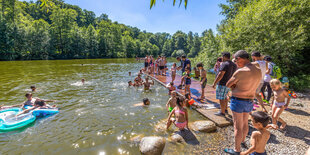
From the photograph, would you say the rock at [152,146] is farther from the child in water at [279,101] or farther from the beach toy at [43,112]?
the beach toy at [43,112]

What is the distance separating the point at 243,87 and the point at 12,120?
783 centimetres

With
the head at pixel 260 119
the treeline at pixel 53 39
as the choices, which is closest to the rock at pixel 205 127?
the head at pixel 260 119

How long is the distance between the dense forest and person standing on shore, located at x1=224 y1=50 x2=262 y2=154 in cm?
336

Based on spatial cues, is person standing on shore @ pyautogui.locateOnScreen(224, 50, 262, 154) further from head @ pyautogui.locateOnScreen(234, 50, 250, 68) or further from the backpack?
the backpack

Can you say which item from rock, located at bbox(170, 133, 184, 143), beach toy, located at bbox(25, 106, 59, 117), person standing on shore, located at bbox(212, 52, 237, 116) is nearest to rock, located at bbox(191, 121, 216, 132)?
rock, located at bbox(170, 133, 184, 143)

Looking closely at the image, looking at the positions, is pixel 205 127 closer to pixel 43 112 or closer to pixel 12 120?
pixel 43 112

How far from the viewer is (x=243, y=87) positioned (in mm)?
2922

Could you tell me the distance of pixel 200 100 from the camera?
679 cm

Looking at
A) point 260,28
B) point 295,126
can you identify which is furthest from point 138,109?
point 260,28

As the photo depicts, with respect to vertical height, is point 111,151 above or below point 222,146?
below

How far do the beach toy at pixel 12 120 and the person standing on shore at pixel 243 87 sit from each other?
23.4 feet

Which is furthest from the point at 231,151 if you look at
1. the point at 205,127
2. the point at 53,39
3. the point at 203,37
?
the point at 53,39

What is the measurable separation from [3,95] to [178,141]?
11.7 metres

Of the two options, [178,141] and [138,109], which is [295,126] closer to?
[178,141]
